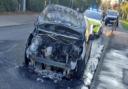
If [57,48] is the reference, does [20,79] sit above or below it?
below

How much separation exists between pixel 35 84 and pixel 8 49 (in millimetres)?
5174

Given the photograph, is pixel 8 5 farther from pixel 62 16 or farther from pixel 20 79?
pixel 20 79

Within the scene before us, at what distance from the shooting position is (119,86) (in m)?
10.9

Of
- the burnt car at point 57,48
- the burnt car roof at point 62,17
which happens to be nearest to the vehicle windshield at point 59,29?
the burnt car at point 57,48

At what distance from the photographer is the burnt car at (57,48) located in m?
11.3

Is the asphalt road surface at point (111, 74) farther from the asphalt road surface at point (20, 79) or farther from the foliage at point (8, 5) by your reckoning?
the foliage at point (8, 5)

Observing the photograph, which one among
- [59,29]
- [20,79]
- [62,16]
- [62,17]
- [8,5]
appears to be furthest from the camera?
[8,5]

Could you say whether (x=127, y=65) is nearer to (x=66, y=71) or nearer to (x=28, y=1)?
(x=66, y=71)

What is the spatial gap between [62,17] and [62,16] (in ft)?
0.45

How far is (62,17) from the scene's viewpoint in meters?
12.6

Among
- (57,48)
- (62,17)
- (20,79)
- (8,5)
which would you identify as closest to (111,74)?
(57,48)

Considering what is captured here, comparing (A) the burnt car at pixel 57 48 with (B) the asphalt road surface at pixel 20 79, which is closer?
(B) the asphalt road surface at pixel 20 79

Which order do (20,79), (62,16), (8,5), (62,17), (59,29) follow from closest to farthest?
(20,79) < (59,29) < (62,17) < (62,16) < (8,5)

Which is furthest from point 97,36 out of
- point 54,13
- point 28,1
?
point 28,1
